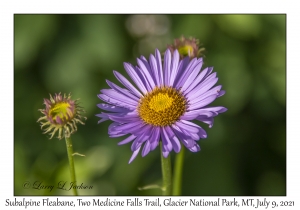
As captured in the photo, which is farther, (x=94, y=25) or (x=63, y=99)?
(x=94, y=25)

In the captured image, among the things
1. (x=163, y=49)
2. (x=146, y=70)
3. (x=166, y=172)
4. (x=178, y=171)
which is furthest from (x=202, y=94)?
(x=163, y=49)

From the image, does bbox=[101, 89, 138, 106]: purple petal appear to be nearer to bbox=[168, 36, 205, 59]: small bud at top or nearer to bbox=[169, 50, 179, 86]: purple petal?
bbox=[169, 50, 179, 86]: purple petal

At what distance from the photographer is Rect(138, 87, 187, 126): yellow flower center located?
2738 mm

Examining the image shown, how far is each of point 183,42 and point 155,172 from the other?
75.8 inches

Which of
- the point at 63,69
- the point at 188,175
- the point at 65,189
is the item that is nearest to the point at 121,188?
the point at 188,175

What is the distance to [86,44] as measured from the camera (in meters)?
Result: 4.67

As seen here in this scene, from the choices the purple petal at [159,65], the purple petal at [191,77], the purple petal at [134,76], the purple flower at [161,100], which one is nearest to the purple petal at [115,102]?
the purple flower at [161,100]

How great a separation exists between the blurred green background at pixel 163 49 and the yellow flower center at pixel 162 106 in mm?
1554

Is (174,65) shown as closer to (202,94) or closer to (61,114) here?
(202,94)

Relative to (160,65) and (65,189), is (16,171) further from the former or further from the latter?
(160,65)

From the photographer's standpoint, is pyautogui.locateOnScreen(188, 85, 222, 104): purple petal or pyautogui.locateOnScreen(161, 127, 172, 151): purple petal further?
pyautogui.locateOnScreen(188, 85, 222, 104): purple petal

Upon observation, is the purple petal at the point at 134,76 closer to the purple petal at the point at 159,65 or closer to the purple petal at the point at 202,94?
the purple petal at the point at 159,65

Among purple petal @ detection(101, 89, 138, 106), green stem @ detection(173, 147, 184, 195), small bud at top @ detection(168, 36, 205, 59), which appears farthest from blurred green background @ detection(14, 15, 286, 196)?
small bud at top @ detection(168, 36, 205, 59)

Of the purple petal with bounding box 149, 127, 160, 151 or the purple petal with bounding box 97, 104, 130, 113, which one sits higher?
the purple petal with bounding box 97, 104, 130, 113
